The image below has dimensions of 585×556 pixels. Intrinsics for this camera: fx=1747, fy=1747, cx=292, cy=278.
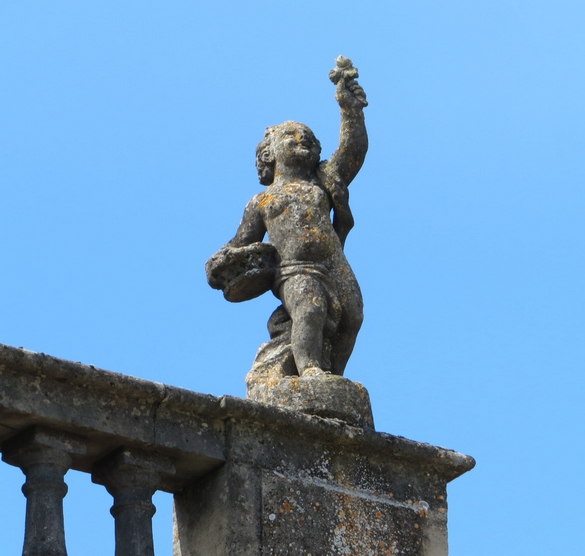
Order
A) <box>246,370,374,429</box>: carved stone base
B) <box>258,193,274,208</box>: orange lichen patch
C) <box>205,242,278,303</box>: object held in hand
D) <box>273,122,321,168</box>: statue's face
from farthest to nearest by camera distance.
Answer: <box>273,122,321,168</box>: statue's face < <box>258,193,274,208</box>: orange lichen patch < <box>205,242,278,303</box>: object held in hand < <box>246,370,374,429</box>: carved stone base

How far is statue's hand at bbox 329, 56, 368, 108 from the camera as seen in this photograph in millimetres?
10555

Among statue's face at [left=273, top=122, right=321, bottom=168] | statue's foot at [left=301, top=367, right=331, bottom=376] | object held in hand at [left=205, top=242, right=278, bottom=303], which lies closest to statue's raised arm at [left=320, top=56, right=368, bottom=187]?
statue's face at [left=273, top=122, right=321, bottom=168]

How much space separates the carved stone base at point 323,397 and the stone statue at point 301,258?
0.11 m

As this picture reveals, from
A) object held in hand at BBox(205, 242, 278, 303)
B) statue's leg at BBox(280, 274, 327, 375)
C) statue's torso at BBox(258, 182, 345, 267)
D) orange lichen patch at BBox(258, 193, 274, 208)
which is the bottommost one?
statue's leg at BBox(280, 274, 327, 375)

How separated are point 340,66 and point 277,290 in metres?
1.52

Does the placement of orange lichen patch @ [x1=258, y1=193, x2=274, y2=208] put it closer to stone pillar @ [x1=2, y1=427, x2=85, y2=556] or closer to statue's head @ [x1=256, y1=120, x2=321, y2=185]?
statue's head @ [x1=256, y1=120, x2=321, y2=185]

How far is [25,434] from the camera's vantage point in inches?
341

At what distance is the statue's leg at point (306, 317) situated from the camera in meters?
9.83

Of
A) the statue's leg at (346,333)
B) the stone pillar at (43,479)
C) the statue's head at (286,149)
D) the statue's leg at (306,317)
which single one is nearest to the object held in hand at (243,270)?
the statue's leg at (306,317)

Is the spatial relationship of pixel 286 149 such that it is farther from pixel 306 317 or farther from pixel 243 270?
pixel 306 317

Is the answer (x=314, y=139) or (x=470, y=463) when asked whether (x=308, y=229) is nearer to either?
(x=314, y=139)

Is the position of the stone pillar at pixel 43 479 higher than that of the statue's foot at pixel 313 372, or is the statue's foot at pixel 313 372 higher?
the statue's foot at pixel 313 372

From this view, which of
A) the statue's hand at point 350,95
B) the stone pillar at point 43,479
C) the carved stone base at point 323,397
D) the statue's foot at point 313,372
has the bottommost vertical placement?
the stone pillar at point 43,479

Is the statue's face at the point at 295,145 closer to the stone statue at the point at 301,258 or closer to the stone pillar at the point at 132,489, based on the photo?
the stone statue at the point at 301,258
